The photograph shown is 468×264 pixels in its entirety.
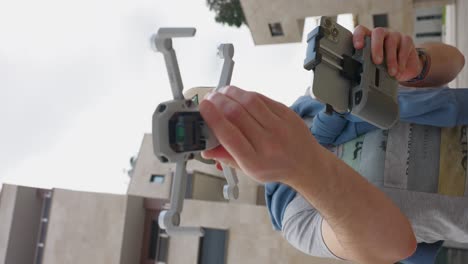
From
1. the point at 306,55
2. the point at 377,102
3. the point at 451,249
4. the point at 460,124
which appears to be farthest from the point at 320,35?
the point at 451,249

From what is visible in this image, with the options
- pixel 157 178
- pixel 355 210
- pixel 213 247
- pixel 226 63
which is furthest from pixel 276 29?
pixel 355 210

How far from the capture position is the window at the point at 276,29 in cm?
583

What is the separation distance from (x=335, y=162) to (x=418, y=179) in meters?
0.40

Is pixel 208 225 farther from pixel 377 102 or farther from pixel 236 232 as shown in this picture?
pixel 377 102

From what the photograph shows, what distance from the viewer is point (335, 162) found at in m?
0.62

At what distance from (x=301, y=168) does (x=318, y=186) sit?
0.06m

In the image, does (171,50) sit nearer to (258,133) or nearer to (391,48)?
(258,133)

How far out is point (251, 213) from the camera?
4941 millimetres

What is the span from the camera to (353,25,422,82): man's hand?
805 millimetres

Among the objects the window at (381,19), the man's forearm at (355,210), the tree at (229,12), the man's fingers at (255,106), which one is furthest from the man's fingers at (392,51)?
the tree at (229,12)

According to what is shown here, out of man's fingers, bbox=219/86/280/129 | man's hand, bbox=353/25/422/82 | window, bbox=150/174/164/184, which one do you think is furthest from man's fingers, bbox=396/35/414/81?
window, bbox=150/174/164/184

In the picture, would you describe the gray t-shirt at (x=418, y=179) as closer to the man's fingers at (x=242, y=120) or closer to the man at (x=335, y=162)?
the man at (x=335, y=162)

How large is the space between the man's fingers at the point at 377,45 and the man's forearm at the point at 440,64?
235mm

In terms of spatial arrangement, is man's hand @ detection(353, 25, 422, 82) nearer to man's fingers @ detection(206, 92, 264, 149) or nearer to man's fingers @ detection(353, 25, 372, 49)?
man's fingers @ detection(353, 25, 372, 49)
